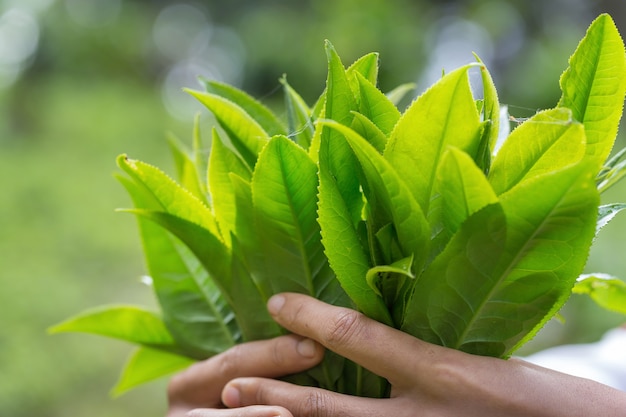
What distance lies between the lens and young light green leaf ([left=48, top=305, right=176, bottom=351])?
630mm

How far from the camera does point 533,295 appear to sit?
1.43 ft

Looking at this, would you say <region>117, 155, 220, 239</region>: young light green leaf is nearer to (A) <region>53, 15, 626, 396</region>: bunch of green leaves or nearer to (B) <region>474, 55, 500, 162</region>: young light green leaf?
(A) <region>53, 15, 626, 396</region>: bunch of green leaves

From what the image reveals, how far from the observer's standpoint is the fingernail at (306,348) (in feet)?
1.69

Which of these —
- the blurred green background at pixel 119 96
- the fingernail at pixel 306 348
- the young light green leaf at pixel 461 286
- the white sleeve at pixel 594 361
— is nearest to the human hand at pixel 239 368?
the fingernail at pixel 306 348

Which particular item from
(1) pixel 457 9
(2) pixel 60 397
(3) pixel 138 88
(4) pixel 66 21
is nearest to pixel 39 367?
(2) pixel 60 397

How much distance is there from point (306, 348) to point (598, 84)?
0.31 meters

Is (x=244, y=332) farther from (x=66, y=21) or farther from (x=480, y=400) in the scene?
(x=66, y=21)

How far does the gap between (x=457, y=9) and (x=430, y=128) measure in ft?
10.6

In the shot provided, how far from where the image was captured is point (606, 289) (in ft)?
1.77

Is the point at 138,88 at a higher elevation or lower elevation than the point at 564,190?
higher

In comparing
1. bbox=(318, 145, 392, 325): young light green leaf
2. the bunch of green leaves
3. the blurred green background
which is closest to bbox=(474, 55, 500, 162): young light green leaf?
the bunch of green leaves

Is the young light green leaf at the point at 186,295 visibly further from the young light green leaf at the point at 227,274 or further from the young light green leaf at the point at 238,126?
the young light green leaf at the point at 238,126

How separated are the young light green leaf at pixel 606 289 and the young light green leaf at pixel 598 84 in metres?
0.12

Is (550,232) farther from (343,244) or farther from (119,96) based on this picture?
(119,96)
